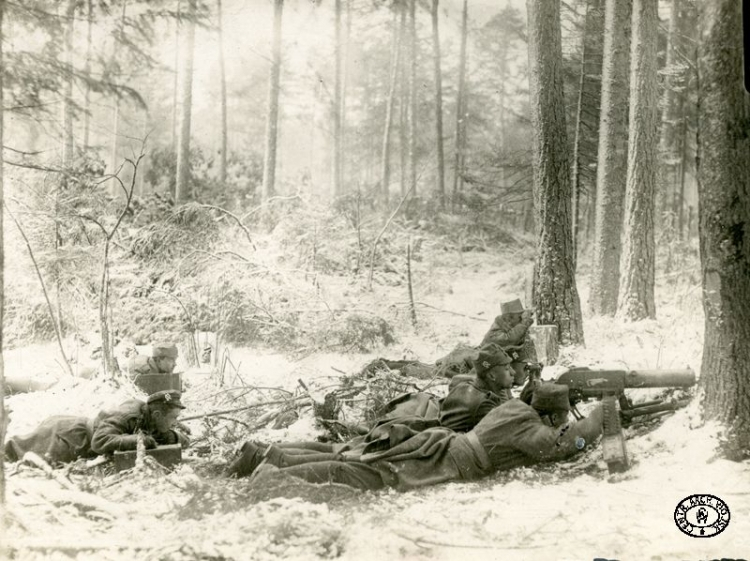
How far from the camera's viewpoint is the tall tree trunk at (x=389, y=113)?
6082mm

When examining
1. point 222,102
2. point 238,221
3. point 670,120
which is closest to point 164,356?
point 238,221

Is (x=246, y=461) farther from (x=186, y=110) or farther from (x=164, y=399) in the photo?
(x=186, y=110)

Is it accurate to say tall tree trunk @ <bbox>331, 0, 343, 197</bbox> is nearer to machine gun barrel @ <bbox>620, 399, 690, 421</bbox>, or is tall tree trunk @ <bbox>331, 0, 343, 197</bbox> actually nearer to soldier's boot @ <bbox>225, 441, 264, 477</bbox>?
soldier's boot @ <bbox>225, 441, 264, 477</bbox>

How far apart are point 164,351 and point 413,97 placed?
470 centimetres

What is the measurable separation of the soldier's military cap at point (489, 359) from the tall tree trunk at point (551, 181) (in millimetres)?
1709

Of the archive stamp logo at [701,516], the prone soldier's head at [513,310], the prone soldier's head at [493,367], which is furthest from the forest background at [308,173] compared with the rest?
the prone soldier's head at [493,367]

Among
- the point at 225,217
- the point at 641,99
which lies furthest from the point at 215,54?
the point at 641,99

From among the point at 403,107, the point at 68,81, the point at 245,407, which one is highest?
the point at 403,107

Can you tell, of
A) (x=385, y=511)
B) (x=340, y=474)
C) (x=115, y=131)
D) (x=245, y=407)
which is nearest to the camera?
(x=385, y=511)

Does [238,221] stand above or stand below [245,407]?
above

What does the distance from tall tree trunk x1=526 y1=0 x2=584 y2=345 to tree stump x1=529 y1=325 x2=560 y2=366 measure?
10 centimetres

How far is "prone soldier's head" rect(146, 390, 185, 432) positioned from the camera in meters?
4.47

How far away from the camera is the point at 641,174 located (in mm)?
7070

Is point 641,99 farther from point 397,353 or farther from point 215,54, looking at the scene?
point 215,54
